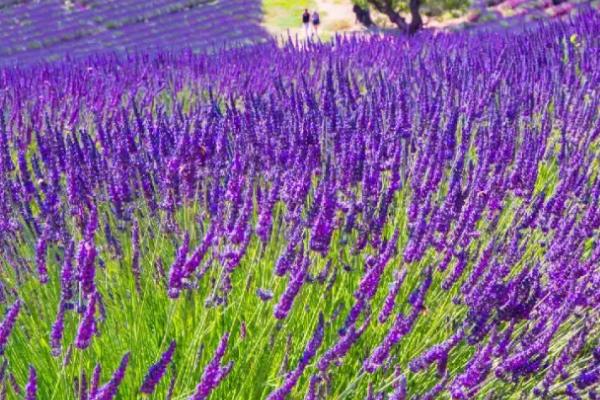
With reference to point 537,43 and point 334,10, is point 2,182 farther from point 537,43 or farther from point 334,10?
point 334,10

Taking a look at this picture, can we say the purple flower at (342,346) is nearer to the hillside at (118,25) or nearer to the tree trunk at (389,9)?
the hillside at (118,25)

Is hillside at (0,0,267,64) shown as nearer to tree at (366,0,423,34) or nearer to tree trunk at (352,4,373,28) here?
tree trunk at (352,4,373,28)

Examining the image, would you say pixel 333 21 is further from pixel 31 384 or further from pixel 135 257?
pixel 31 384

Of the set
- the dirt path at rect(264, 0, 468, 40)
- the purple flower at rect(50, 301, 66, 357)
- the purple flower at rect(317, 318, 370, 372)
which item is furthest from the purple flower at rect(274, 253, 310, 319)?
the dirt path at rect(264, 0, 468, 40)

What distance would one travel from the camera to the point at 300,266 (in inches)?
65.9

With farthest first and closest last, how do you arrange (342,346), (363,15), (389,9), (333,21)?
1. (333,21)
2. (363,15)
3. (389,9)
4. (342,346)

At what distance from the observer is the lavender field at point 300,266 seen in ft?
A: 5.33

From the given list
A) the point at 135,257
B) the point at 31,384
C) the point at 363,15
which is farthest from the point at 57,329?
the point at 363,15

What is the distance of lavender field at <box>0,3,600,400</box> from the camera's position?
1624 mm

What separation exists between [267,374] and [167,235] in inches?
24.5

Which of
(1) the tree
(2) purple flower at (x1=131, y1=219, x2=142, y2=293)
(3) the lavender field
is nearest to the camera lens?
(3) the lavender field

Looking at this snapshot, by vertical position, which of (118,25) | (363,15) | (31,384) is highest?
(31,384)

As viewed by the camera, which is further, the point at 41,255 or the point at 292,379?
the point at 41,255

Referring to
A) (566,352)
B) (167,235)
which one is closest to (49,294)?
(167,235)
